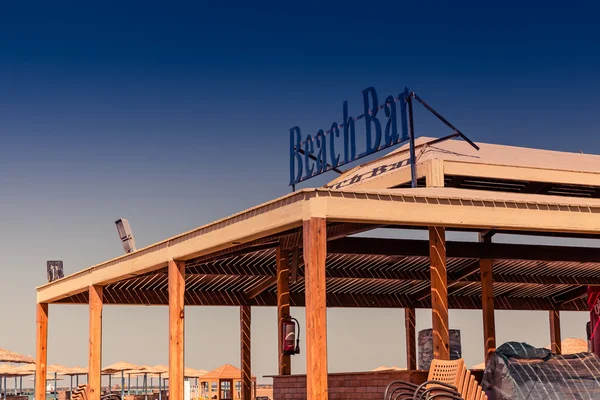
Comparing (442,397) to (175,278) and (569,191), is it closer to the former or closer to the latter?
(175,278)

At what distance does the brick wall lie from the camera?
14.7m

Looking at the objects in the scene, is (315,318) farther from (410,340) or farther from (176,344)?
(410,340)

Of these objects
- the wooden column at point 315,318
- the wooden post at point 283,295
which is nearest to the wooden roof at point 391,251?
the wooden post at point 283,295

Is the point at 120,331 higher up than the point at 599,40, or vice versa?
the point at 599,40

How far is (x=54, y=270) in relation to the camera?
22.8m

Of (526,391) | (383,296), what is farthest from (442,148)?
(526,391)

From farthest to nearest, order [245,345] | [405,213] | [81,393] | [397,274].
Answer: [245,345], [397,274], [81,393], [405,213]

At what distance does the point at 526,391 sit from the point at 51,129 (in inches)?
1280

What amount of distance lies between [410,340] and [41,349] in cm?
966

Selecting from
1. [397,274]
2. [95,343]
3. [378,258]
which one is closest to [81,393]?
[95,343]

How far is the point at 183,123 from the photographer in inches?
1773

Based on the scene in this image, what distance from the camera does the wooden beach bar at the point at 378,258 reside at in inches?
507

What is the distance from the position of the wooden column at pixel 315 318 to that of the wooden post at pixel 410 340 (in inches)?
574

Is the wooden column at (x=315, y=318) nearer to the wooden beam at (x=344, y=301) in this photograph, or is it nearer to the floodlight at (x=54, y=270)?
the wooden beam at (x=344, y=301)
